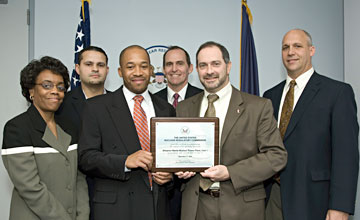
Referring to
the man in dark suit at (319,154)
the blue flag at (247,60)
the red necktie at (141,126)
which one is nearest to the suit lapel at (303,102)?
the man in dark suit at (319,154)

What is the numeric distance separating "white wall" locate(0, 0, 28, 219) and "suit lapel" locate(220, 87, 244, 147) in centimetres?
338

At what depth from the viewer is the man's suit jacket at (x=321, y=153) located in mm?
2443

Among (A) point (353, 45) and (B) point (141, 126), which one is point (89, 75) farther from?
(A) point (353, 45)

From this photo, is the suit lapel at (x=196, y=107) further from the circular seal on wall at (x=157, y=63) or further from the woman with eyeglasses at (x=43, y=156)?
the circular seal on wall at (x=157, y=63)

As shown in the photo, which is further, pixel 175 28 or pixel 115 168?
pixel 175 28

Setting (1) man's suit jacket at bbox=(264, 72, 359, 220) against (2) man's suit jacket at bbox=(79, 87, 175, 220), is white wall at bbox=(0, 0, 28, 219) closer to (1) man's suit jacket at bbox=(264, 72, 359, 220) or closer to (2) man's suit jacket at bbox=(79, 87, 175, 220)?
(2) man's suit jacket at bbox=(79, 87, 175, 220)

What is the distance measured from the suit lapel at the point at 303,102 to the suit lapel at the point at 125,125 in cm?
125

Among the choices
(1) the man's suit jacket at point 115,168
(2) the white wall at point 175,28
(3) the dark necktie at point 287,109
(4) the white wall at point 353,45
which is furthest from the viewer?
(2) the white wall at point 175,28

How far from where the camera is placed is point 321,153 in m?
2.54

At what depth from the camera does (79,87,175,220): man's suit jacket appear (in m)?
2.24

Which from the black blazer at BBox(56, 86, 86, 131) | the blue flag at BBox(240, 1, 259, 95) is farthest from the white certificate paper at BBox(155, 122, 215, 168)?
the blue flag at BBox(240, 1, 259, 95)

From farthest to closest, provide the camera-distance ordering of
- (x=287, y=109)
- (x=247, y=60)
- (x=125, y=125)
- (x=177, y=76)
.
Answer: (x=247, y=60)
(x=177, y=76)
(x=287, y=109)
(x=125, y=125)

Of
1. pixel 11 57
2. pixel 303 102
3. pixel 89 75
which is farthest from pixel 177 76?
pixel 11 57

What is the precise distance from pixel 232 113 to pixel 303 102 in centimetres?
67
